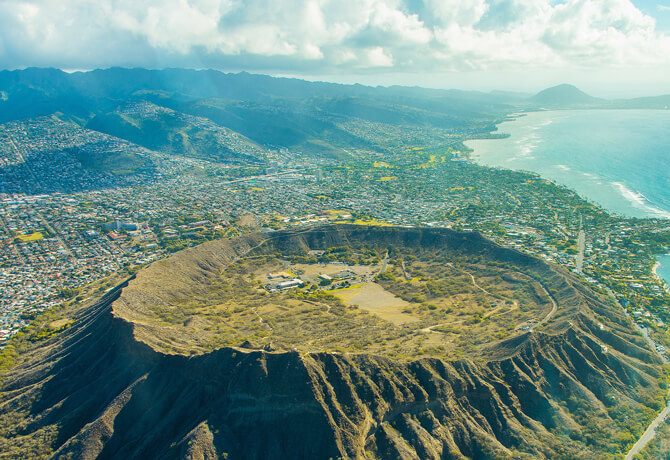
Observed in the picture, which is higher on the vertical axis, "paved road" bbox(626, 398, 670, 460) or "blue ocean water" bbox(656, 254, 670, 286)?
"paved road" bbox(626, 398, 670, 460)

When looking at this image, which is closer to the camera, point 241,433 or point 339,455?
point 339,455

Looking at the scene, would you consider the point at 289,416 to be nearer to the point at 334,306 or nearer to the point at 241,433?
the point at 241,433

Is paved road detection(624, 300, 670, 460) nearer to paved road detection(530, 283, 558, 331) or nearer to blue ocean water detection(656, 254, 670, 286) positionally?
paved road detection(530, 283, 558, 331)

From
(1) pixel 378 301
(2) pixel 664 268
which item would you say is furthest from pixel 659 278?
(1) pixel 378 301

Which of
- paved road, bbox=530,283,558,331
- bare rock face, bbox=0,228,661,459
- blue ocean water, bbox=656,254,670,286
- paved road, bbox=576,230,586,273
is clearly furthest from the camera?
paved road, bbox=576,230,586,273

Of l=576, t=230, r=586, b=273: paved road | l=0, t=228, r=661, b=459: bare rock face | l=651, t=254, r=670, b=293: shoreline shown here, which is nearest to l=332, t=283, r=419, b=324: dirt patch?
l=0, t=228, r=661, b=459: bare rock face

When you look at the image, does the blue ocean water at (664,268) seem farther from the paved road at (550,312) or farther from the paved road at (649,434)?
the paved road at (649,434)

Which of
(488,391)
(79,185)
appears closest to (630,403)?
(488,391)

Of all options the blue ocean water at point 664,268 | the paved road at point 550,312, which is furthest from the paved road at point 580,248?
the paved road at point 550,312
